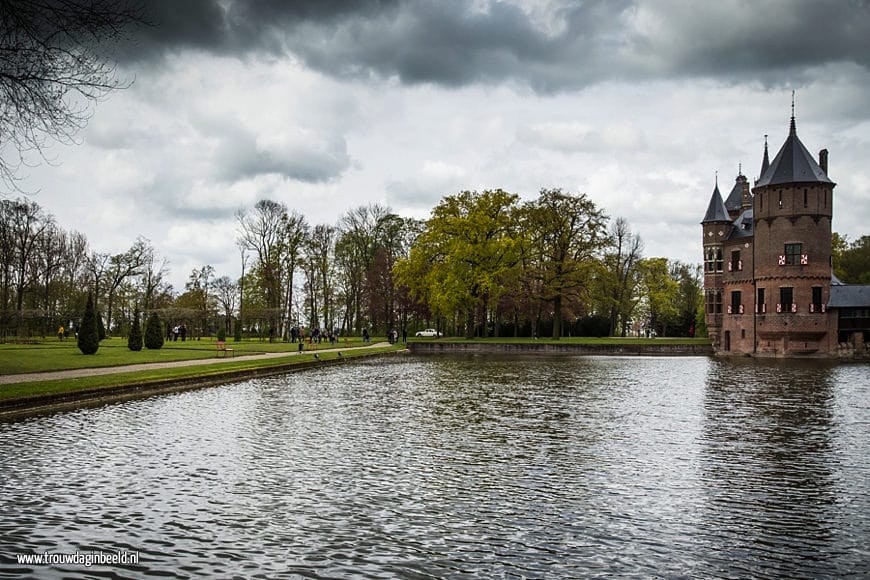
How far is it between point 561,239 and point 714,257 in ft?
46.3

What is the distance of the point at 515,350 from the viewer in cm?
5550

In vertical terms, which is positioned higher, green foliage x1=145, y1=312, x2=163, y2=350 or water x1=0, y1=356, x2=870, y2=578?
green foliage x1=145, y1=312, x2=163, y2=350

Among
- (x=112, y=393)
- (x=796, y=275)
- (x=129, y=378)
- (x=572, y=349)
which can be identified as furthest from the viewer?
(x=572, y=349)

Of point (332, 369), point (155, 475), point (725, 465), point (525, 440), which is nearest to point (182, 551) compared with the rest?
point (155, 475)

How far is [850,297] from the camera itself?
50500 millimetres

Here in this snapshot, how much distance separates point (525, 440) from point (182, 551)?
812 centimetres

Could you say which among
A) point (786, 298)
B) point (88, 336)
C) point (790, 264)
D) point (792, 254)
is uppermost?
point (792, 254)

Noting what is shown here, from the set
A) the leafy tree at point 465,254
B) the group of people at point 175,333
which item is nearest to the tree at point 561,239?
the leafy tree at point 465,254

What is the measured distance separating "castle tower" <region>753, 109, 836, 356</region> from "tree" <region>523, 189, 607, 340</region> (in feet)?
50.1

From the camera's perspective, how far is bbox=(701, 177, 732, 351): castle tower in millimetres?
60562

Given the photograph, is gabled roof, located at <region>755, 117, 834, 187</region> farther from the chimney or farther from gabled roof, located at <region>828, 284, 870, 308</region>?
gabled roof, located at <region>828, 284, 870, 308</region>

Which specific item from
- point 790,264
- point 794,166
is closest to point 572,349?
point 790,264

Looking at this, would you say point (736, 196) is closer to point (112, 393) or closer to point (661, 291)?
point (661, 291)

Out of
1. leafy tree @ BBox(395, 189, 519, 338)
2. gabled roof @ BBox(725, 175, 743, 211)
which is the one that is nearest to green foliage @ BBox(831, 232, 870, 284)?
gabled roof @ BBox(725, 175, 743, 211)
